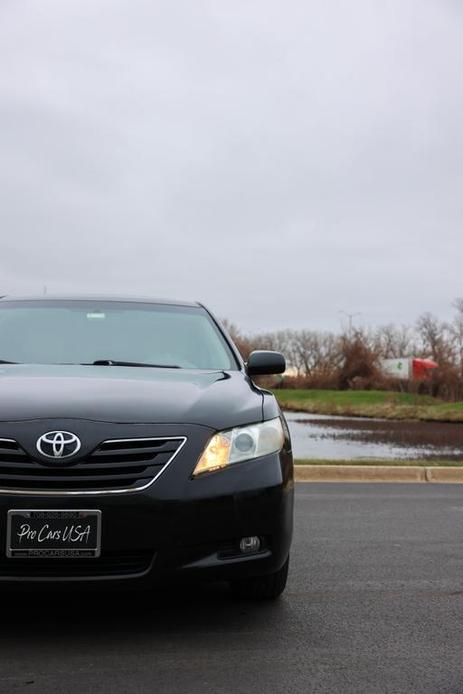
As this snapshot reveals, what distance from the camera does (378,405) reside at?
4006 centimetres

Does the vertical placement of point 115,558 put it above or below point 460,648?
above

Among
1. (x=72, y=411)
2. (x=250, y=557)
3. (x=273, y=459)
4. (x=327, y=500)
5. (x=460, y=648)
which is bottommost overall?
(x=327, y=500)

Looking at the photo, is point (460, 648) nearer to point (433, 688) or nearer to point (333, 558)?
point (433, 688)

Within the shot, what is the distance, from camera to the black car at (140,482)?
9.32ft

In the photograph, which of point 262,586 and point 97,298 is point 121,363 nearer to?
point 97,298

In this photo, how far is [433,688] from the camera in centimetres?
263

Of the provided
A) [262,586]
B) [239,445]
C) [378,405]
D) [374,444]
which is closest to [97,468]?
[239,445]

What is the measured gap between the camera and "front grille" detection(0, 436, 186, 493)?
286 cm

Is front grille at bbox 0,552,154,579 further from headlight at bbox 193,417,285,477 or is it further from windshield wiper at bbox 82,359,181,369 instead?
windshield wiper at bbox 82,359,181,369

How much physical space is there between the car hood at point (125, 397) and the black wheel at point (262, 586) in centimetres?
77

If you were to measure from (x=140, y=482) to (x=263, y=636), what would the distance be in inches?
33.8

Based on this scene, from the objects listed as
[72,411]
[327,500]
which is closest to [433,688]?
[72,411]

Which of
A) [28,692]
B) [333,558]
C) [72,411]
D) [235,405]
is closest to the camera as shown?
[28,692]

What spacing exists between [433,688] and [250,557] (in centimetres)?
81
